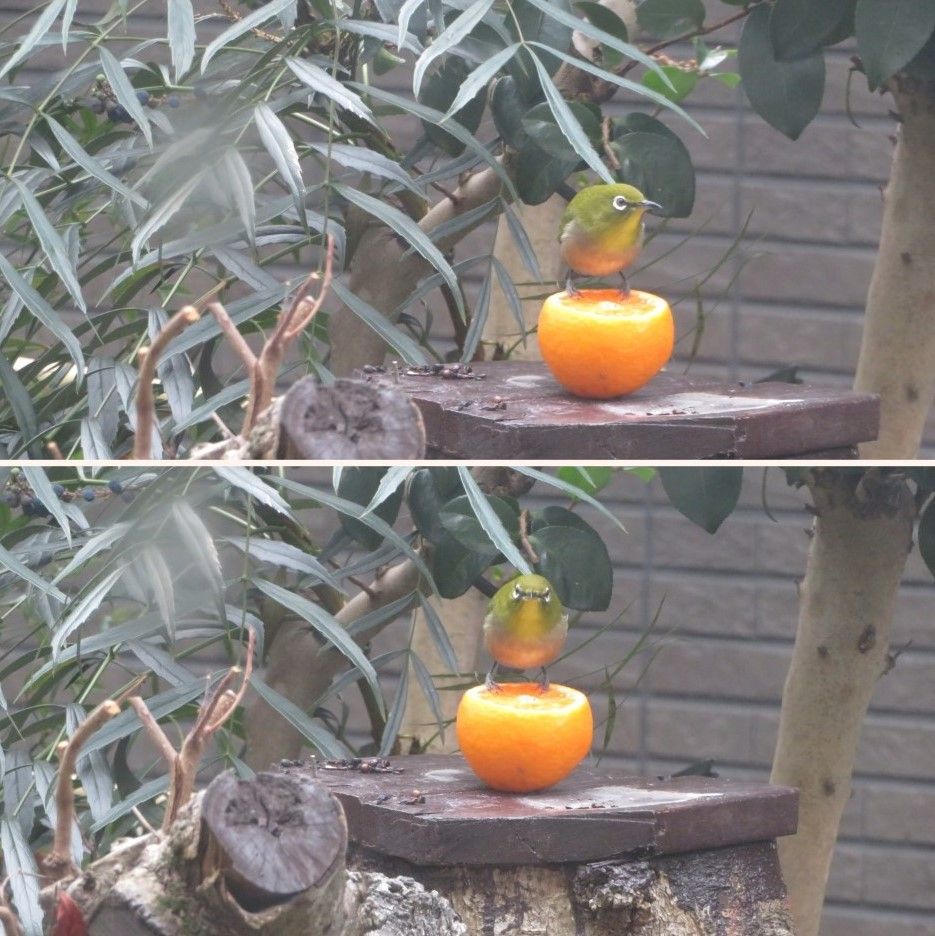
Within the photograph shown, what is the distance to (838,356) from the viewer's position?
1012 mm

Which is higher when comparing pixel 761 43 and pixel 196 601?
pixel 761 43

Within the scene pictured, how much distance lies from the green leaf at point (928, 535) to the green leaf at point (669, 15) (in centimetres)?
24

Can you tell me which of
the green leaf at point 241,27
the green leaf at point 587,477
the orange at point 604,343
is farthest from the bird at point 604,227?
the green leaf at point 587,477

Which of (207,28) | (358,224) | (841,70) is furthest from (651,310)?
(841,70)

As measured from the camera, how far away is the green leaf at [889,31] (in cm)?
45

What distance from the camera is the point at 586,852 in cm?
41

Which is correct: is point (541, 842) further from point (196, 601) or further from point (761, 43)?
point (761, 43)

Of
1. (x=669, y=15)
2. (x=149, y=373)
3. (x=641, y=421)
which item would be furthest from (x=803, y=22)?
(x=149, y=373)

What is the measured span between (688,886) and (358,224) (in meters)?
0.29

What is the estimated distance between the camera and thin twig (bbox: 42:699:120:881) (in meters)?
0.26

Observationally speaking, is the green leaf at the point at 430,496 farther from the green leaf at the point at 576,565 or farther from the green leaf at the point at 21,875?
the green leaf at the point at 21,875

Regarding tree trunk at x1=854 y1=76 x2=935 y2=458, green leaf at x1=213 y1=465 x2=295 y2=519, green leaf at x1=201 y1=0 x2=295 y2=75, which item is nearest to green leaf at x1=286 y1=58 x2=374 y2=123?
green leaf at x1=201 y1=0 x2=295 y2=75

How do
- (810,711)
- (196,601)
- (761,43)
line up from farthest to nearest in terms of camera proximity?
(810,711) → (761,43) → (196,601)

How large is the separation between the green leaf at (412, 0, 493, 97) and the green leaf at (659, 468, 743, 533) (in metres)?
0.21
